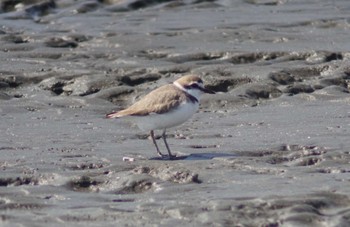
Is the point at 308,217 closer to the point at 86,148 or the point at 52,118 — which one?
the point at 86,148

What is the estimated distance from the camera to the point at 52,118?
12883 millimetres

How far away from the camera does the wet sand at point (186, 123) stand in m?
8.88

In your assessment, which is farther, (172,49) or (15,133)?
(172,49)

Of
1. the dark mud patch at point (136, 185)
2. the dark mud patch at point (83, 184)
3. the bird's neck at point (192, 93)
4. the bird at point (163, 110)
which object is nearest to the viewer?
the dark mud patch at point (136, 185)

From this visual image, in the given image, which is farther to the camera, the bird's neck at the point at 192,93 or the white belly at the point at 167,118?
the bird's neck at the point at 192,93

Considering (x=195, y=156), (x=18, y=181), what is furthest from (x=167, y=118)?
(x=18, y=181)

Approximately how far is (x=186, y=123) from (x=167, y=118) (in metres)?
1.72

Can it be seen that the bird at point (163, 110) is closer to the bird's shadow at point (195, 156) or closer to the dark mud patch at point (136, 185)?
the bird's shadow at point (195, 156)

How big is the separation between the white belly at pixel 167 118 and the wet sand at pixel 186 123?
30 centimetres

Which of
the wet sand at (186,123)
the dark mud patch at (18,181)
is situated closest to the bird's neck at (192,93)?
the wet sand at (186,123)

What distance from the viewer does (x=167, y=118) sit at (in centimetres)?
1086

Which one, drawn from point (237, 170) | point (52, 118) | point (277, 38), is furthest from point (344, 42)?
point (237, 170)

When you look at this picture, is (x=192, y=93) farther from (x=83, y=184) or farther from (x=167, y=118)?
(x=83, y=184)

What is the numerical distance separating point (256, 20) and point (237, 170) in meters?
7.97
